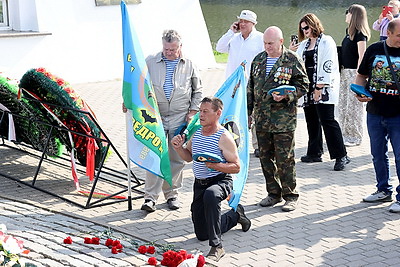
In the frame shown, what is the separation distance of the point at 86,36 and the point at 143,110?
26.6 feet

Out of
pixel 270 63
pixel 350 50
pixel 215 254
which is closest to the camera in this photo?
pixel 215 254

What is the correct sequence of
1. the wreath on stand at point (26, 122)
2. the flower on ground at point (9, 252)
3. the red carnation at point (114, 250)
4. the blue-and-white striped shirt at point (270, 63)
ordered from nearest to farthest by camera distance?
the flower on ground at point (9, 252) < the red carnation at point (114, 250) < the blue-and-white striped shirt at point (270, 63) < the wreath on stand at point (26, 122)

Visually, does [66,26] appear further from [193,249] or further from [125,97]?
[193,249]

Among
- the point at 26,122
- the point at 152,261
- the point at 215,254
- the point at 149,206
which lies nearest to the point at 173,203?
the point at 149,206

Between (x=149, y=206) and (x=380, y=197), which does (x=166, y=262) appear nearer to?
(x=149, y=206)

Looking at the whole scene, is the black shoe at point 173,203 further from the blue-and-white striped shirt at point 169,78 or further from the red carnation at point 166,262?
the red carnation at point 166,262

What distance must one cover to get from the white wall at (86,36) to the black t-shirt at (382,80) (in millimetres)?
8231

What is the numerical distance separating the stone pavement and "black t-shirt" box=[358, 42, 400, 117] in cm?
105

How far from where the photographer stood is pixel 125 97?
7.21 meters

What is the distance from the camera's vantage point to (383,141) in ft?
24.9

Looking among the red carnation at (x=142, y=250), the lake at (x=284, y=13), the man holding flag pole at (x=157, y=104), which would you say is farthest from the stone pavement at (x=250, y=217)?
the lake at (x=284, y=13)

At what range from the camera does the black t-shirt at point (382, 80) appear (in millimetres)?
7223

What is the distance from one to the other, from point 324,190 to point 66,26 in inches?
311

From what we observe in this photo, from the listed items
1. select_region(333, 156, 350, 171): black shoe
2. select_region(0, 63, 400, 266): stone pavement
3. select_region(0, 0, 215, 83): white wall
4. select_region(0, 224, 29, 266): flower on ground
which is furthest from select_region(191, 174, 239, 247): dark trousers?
select_region(0, 0, 215, 83): white wall
